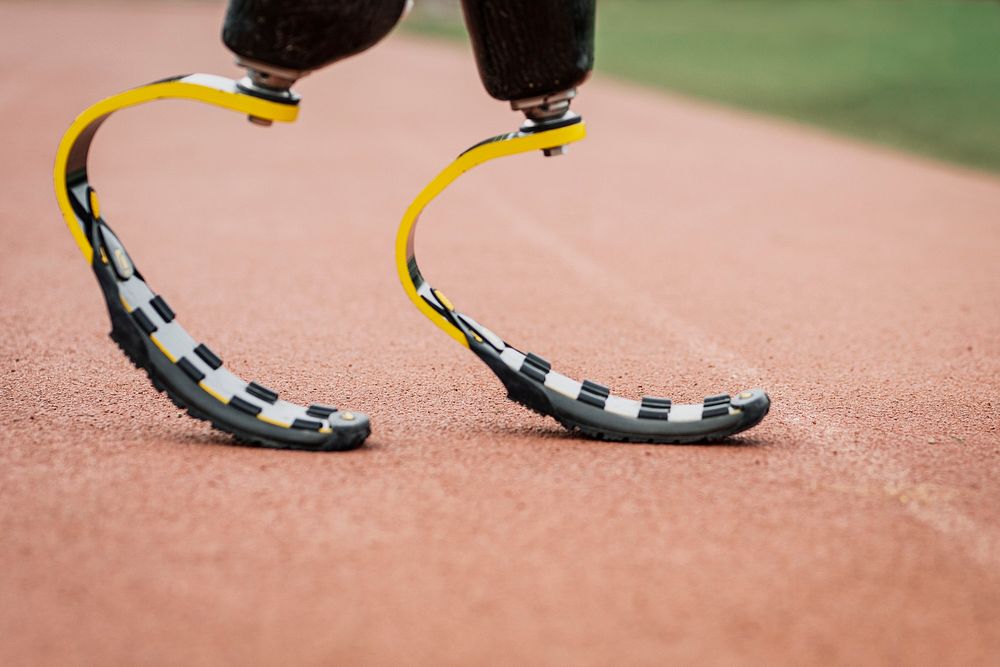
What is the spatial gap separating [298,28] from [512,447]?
1.17m

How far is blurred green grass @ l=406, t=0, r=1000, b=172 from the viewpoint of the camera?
12.1 metres

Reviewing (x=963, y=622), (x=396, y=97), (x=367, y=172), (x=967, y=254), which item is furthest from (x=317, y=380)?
(x=396, y=97)

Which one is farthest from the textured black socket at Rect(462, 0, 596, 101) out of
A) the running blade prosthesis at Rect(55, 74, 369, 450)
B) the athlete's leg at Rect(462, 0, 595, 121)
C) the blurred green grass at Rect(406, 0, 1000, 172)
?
the blurred green grass at Rect(406, 0, 1000, 172)

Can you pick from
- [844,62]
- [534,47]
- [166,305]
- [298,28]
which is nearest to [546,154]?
[534,47]

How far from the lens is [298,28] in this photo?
2441 millimetres

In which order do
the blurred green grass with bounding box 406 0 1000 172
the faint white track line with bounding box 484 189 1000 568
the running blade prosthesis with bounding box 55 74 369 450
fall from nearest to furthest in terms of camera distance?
the faint white track line with bounding box 484 189 1000 568, the running blade prosthesis with bounding box 55 74 369 450, the blurred green grass with bounding box 406 0 1000 172

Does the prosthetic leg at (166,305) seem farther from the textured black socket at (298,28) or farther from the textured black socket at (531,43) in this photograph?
the textured black socket at (531,43)

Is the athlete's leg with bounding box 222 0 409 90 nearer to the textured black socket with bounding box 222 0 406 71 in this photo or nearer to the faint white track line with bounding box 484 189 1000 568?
the textured black socket with bounding box 222 0 406 71

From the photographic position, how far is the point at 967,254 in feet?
19.3

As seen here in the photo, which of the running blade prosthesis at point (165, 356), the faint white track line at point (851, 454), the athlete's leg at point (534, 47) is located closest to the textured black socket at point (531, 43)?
the athlete's leg at point (534, 47)

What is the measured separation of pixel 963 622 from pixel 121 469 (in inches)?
73.9

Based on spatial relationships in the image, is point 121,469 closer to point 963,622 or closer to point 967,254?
point 963,622

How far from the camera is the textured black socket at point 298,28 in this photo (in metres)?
2.43

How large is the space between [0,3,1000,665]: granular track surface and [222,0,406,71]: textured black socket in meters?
0.97
